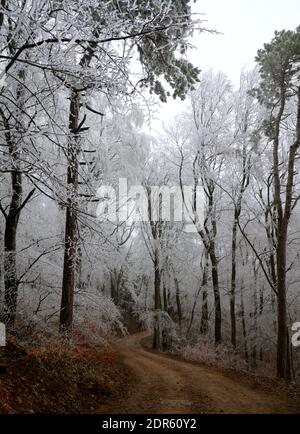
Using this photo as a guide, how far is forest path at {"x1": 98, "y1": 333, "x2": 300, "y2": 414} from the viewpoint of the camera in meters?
A: 7.67

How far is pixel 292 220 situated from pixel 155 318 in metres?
10.8

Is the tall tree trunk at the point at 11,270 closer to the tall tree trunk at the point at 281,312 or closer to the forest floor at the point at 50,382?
the forest floor at the point at 50,382

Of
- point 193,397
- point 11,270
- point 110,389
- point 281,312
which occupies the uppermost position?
point 11,270

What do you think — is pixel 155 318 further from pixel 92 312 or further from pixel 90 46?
pixel 90 46

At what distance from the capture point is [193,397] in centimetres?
880

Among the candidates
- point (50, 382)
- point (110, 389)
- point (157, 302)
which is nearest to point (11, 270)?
point (50, 382)

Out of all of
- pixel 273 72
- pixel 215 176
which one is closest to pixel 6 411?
pixel 273 72

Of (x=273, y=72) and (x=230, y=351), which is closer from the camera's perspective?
(x=273, y=72)

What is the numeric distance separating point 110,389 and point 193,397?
2.01 m

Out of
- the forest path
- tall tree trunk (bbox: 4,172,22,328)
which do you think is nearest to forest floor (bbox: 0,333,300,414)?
the forest path

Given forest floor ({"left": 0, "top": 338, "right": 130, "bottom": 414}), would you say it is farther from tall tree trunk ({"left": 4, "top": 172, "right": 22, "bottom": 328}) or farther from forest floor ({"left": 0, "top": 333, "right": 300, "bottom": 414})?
tall tree trunk ({"left": 4, "top": 172, "right": 22, "bottom": 328})

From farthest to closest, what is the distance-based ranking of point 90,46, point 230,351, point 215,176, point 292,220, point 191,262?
point 191,262
point 292,220
point 215,176
point 230,351
point 90,46

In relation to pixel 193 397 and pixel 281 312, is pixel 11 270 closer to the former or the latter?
pixel 193 397

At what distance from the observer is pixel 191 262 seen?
25.7 metres
